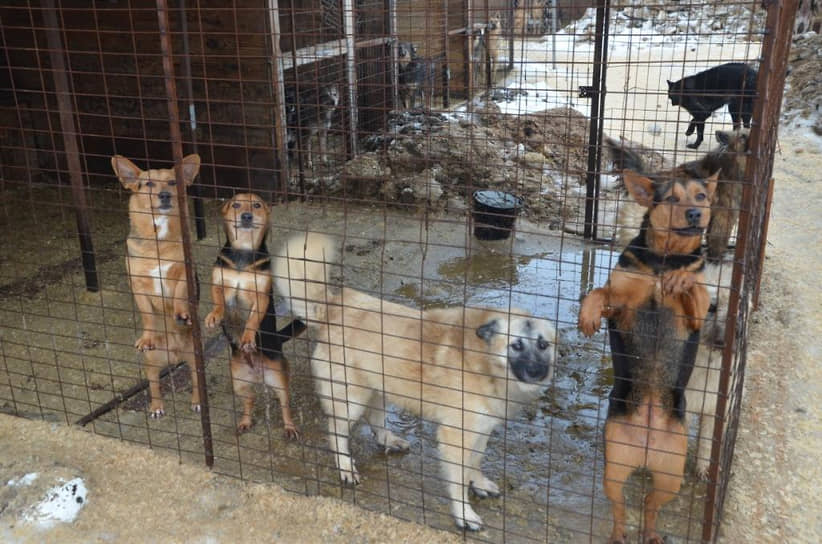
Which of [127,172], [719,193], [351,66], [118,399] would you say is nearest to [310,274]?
[127,172]

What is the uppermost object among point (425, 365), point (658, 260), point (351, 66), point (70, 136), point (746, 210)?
point (351, 66)

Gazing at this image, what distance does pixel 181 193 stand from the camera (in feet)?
12.7

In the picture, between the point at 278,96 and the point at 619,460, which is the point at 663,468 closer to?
the point at 619,460

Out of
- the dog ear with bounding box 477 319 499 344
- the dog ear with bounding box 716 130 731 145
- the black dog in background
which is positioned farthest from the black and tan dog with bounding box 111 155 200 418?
the black dog in background

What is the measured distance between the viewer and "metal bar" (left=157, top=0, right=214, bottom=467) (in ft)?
11.8

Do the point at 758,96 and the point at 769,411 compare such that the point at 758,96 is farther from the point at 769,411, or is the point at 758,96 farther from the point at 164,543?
the point at 164,543

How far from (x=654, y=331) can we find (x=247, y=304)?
2489 millimetres

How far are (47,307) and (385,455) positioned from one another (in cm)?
341

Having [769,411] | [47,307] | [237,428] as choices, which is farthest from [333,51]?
[769,411]

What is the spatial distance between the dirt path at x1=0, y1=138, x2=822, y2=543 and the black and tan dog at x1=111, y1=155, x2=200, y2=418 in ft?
2.08

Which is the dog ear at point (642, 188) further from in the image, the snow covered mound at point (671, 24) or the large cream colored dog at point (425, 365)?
the snow covered mound at point (671, 24)

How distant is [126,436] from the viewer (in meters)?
4.62

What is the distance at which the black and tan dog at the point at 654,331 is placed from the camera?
3518 mm

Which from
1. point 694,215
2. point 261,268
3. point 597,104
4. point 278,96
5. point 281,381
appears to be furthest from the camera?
point 278,96
